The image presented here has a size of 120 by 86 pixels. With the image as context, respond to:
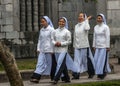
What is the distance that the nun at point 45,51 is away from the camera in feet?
45.5

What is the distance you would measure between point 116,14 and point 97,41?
381 inches

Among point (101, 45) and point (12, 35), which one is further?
point (12, 35)

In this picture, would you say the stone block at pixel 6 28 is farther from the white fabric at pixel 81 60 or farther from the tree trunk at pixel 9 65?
the tree trunk at pixel 9 65

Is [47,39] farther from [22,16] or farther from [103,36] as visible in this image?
→ [22,16]

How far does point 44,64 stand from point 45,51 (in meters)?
0.37

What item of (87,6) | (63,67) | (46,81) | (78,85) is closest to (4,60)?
(78,85)

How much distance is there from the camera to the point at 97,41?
14797 mm

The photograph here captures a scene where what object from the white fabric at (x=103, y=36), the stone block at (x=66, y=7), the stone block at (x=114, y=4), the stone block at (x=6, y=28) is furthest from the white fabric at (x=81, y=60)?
the stone block at (x=114, y=4)

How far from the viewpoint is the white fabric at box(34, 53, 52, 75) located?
1395cm

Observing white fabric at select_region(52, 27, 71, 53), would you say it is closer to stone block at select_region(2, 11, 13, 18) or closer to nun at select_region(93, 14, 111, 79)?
nun at select_region(93, 14, 111, 79)

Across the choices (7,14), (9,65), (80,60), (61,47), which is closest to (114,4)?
(7,14)

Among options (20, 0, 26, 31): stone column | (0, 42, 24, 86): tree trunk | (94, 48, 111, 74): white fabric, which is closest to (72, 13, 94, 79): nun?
(94, 48, 111, 74): white fabric

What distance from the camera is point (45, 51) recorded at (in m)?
13.9

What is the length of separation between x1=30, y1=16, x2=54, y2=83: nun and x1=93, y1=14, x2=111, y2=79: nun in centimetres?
151
